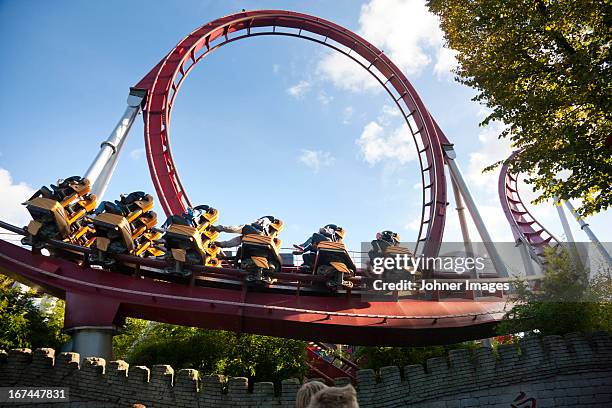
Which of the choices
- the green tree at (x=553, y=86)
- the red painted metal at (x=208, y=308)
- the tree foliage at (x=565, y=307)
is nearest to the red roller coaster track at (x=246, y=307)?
the red painted metal at (x=208, y=308)

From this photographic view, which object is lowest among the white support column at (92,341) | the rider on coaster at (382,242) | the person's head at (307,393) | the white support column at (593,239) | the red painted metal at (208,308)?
the person's head at (307,393)

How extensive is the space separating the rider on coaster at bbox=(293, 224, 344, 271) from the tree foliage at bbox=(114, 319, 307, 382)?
5.33 ft

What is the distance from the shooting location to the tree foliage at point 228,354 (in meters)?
8.35

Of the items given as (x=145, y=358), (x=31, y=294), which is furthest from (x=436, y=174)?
(x=31, y=294)

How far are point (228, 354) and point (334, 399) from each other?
7576 millimetres

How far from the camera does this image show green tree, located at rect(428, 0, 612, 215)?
657 cm

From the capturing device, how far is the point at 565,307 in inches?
285

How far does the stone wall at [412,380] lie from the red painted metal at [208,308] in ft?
4.70

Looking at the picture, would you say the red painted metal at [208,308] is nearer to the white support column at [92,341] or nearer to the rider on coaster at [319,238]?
the white support column at [92,341]

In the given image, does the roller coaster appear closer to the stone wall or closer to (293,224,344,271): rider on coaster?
Result: (293,224,344,271): rider on coaster

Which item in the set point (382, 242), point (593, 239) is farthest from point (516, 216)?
point (382, 242)

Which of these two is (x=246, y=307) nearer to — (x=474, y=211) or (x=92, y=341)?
(x=92, y=341)

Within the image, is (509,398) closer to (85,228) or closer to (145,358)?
(145,358)

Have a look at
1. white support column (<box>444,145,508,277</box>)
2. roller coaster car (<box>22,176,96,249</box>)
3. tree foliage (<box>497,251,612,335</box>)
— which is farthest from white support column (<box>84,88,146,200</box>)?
white support column (<box>444,145,508,277</box>)
